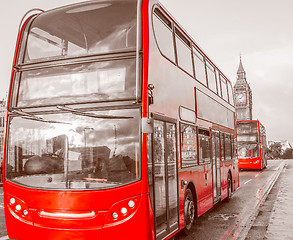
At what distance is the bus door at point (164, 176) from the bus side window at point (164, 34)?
1210 mm

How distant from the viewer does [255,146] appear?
26891 millimetres

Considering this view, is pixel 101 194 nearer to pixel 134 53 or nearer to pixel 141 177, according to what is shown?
pixel 141 177

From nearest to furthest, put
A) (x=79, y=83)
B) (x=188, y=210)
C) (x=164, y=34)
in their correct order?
1. (x=79, y=83)
2. (x=164, y=34)
3. (x=188, y=210)

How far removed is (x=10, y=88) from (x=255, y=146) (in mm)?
23706

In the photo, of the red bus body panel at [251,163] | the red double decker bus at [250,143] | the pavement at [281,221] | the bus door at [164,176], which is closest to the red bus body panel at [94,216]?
the bus door at [164,176]

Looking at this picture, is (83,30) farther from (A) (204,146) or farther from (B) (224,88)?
(B) (224,88)

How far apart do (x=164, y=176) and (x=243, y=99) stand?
509 feet

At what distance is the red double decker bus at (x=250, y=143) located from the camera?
87.6 ft

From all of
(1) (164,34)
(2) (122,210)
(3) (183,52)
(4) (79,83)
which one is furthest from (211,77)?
(2) (122,210)

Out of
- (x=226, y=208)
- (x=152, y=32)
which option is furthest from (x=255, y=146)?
(x=152, y=32)

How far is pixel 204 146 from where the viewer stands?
8609 mm

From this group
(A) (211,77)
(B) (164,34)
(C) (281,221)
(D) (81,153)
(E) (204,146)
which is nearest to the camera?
(D) (81,153)

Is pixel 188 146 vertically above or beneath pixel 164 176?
above

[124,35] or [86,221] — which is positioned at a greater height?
[124,35]
